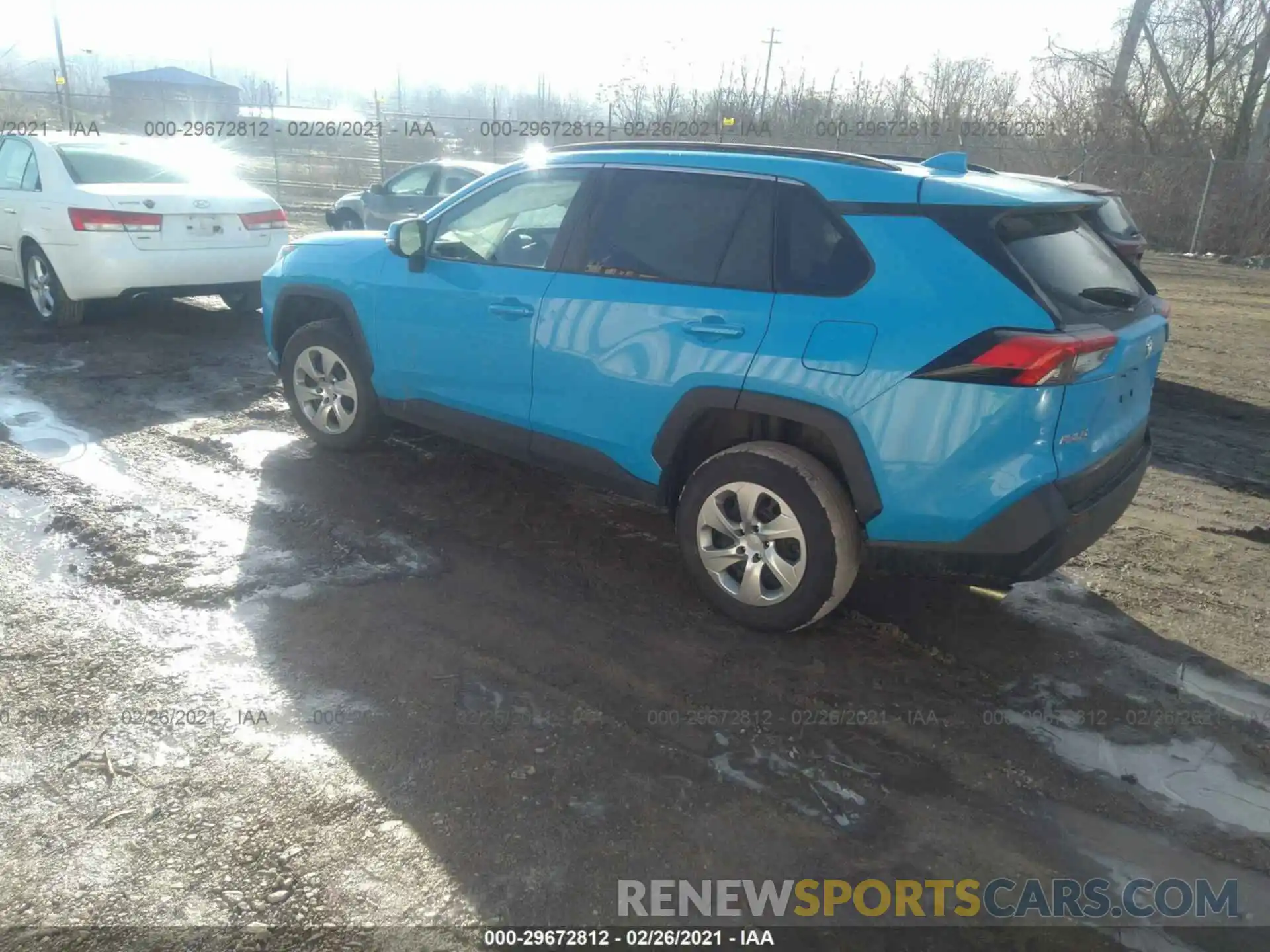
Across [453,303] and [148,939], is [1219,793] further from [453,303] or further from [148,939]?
[453,303]

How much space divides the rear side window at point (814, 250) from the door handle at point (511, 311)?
1.26 m

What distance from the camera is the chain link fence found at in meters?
19.6

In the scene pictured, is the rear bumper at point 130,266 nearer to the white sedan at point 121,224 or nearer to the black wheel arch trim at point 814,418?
the white sedan at point 121,224

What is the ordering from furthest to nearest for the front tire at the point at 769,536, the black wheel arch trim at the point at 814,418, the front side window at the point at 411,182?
the front side window at the point at 411,182 < the front tire at the point at 769,536 < the black wheel arch trim at the point at 814,418

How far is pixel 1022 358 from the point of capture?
9.93ft

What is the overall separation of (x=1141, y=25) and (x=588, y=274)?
84.3 feet

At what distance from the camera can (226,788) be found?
2.79m

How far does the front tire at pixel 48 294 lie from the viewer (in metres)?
8.09

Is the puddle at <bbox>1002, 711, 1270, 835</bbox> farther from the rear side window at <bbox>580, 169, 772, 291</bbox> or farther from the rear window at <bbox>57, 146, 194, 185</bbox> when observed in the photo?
the rear window at <bbox>57, 146, 194, 185</bbox>

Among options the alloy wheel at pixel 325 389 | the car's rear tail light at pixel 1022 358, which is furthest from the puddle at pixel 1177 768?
the alloy wheel at pixel 325 389

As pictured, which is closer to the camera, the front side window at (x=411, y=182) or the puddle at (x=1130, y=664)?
the puddle at (x=1130, y=664)

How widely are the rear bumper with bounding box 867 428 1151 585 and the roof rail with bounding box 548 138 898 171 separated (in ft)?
4.46

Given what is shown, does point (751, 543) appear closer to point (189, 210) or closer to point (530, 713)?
point (530, 713)

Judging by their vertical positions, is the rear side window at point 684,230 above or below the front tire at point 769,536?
above
